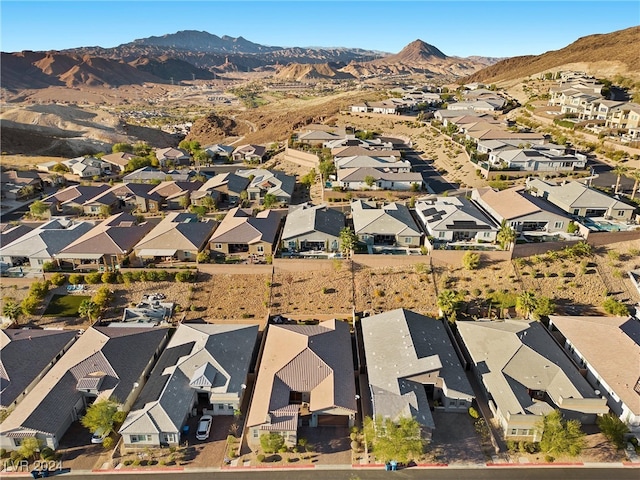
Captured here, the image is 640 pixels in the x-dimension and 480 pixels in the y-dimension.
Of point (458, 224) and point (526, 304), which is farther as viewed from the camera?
point (458, 224)

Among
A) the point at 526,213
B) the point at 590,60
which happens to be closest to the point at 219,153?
Answer: the point at 526,213

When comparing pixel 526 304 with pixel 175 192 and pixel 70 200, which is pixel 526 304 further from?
pixel 70 200

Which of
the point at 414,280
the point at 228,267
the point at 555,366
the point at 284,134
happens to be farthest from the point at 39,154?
the point at 555,366

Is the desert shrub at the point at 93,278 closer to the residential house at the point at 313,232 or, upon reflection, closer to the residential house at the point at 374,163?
the residential house at the point at 313,232

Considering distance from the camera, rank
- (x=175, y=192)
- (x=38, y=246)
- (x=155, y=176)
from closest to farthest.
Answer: (x=38, y=246), (x=175, y=192), (x=155, y=176)

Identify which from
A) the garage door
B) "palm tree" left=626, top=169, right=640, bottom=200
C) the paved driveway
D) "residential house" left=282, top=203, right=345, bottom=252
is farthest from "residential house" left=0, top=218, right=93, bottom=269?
"palm tree" left=626, top=169, right=640, bottom=200

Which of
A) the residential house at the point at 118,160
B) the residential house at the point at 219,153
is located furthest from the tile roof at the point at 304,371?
the residential house at the point at 118,160

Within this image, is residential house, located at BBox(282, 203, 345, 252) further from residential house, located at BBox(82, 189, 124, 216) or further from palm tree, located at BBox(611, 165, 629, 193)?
palm tree, located at BBox(611, 165, 629, 193)
